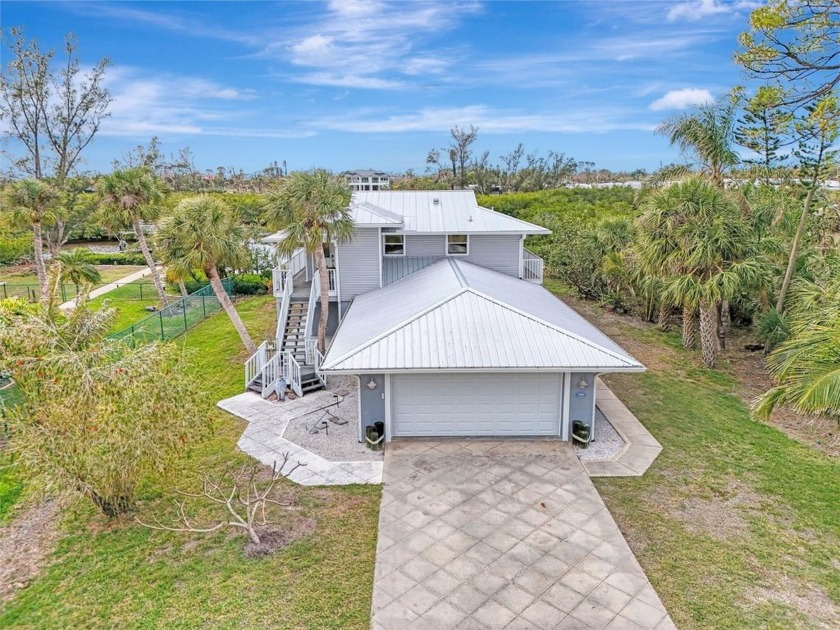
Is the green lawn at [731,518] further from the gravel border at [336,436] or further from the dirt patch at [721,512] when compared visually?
the gravel border at [336,436]

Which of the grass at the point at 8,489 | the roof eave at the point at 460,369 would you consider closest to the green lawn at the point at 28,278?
the grass at the point at 8,489

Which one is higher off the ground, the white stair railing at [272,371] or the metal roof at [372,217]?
the metal roof at [372,217]

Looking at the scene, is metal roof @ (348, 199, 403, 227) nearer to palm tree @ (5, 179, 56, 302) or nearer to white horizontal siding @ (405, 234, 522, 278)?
white horizontal siding @ (405, 234, 522, 278)

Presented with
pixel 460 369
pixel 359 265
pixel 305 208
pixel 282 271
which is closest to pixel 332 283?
pixel 359 265

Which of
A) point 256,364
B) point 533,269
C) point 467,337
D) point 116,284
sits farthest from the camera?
point 116,284

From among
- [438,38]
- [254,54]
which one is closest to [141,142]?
[254,54]

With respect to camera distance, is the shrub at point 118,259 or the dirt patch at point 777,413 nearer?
the dirt patch at point 777,413

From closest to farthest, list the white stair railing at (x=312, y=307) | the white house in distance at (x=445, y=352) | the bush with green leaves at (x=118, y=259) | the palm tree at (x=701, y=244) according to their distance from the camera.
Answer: the white house in distance at (x=445, y=352) → the palm tree at (x=701, y=244) → the white stair railing at (x=312, y=307) → the bush with green leaves at (x=118, y=259)

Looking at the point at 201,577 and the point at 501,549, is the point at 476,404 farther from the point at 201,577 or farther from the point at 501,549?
the point at 201,577
